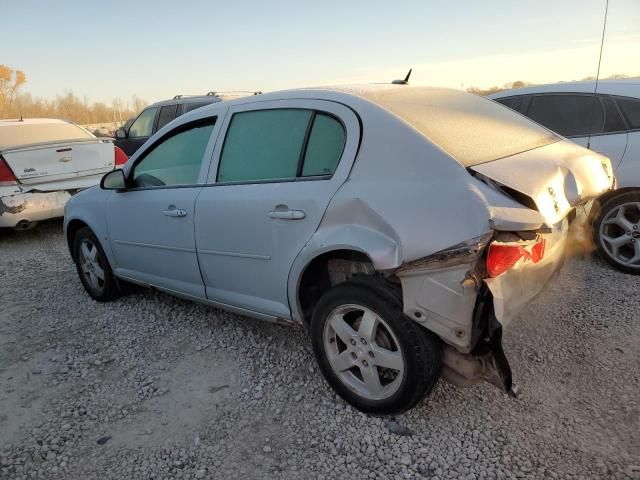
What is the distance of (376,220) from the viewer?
2311mm

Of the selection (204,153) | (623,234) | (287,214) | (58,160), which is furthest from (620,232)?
(58,160)

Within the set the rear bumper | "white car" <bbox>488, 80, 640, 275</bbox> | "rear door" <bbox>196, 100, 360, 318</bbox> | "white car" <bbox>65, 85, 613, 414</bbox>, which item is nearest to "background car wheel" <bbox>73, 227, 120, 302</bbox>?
"white car" <bbox>65, 85, 613, 414</bbox>

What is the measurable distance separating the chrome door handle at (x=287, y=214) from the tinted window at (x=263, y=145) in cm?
22

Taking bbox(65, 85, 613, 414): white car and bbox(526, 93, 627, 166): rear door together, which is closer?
bbox(65, 85, 613, 414): white car

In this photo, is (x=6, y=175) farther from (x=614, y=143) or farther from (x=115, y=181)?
(x=614, y=143)

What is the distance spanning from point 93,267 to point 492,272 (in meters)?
3.54

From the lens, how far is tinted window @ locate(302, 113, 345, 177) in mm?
2600

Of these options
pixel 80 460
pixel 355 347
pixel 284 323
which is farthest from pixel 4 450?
pixel 355 347

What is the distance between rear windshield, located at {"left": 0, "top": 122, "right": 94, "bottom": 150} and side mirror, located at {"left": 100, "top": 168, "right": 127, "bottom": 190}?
3011 millimetres

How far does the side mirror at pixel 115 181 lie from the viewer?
3.74 meters

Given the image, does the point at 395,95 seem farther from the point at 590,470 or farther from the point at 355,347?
the point at 590,470

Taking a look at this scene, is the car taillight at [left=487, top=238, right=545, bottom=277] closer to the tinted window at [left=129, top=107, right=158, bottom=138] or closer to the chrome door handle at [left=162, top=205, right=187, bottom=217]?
the chrome door handle at [left=162, top=205, right=187, bottom=217]

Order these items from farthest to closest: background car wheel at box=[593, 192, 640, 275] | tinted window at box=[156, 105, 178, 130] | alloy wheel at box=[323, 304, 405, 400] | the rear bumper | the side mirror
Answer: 1. tinted window at box=[156, 105, 178, 130]
2. the rear bumper
3. background car wheel at box=[593, 192, 640, 275]
4. the side mirror
5. alloy wheel at box=[323, 304, 405, 400]

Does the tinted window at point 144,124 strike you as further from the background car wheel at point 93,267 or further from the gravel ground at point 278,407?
the gravel ground at point 278,407
